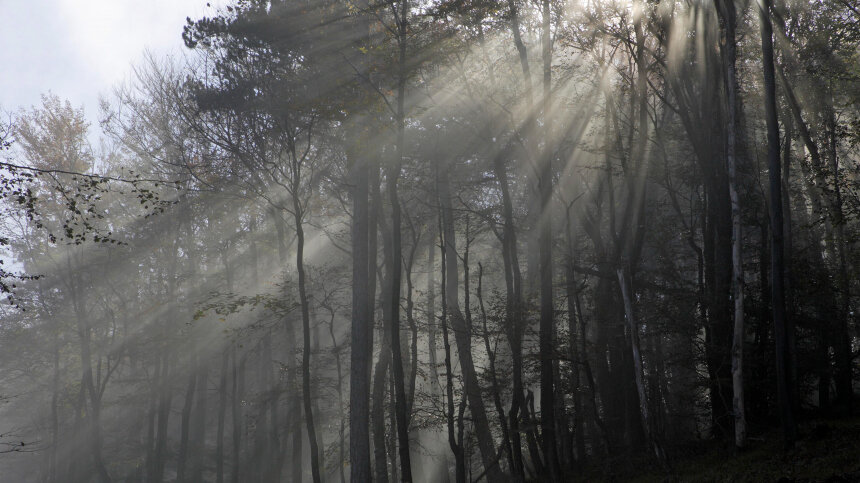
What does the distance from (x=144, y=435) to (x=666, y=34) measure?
3477 centimetres

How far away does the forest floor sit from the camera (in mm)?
9391

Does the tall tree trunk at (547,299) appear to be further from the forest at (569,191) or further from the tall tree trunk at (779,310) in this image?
the tall tree trunk at (779,310)

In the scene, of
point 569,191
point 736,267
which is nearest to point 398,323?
point 736,267

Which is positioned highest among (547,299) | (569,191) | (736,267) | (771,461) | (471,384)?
(569,191)

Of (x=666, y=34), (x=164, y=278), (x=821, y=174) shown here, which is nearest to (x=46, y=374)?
(x=164, y=278)

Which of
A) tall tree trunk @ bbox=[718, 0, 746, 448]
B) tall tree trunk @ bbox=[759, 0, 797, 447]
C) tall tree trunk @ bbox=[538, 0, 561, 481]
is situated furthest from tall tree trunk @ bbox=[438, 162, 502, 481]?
tall tree trunk @ bbox=[759, 0, 797, 447]

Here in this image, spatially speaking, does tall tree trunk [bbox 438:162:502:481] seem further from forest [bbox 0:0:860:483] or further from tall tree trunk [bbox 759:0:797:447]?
tall tree trunk [bbox 759:0:797:447]

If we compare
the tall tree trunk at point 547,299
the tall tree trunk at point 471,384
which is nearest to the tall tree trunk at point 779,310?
the tall tree trunk at point 547,299

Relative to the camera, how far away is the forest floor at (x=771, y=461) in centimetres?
→ 939

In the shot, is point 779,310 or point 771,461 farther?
point 779,310

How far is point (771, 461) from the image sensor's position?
1061 centimetres

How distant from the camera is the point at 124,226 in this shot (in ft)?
85.3

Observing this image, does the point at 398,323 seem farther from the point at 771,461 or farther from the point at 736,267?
the point at 771,461

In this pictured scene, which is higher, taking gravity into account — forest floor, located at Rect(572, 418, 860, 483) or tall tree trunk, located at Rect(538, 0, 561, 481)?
tall tree trunk, located at Rect(538, 0, 561, 481)
